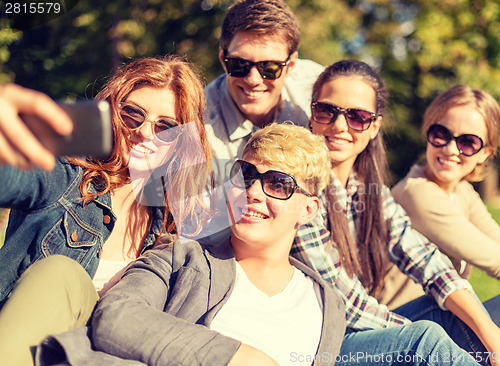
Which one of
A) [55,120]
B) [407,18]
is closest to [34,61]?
[55,120]

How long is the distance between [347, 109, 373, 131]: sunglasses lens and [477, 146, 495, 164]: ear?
3.23 feet

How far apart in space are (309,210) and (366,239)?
61 centimetres

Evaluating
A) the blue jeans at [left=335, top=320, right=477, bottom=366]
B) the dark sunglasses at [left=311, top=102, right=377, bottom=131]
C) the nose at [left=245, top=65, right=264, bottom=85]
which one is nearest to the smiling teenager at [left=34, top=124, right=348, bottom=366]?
the blue jeans at [left=335, top=320, right=477, bottom=366]

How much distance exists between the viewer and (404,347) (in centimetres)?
239

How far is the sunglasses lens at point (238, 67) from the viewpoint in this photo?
338cm

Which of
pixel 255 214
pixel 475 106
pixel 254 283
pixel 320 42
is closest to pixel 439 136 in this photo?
pixel 475 106

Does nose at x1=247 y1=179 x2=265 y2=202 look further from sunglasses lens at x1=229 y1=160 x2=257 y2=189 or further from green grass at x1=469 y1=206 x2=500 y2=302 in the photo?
green grass at x1=469 y1=206 x2=500 y2=302

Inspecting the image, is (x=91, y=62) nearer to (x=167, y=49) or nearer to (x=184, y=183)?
(x=167, y=49)

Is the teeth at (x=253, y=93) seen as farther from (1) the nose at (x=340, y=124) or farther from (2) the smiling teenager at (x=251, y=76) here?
(1) the nose at (x=340, y=124)

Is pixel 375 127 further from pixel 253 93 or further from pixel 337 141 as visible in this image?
pixel 253 93

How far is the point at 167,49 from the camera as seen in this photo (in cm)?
1112

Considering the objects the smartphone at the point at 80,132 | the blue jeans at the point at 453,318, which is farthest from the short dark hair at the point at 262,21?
the smartphone at the point at 80,132

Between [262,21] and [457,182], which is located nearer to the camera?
[262,21]

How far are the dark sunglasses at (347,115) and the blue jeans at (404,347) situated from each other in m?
1.18
